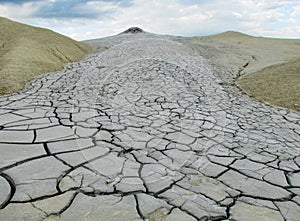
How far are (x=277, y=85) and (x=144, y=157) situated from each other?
4.62m

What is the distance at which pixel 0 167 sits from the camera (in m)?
2.05

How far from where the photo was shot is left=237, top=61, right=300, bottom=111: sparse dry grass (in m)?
4.85

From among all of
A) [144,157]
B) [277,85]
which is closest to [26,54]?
[144,157]

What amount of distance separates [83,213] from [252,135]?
2299 mm

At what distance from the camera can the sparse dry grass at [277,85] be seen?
191 inches

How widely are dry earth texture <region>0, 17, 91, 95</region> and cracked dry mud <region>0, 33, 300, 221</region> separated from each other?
2.58 ft

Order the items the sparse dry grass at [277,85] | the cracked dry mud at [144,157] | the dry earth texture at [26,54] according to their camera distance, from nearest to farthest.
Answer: the cracked dry mud at [144,157], the sparse dry grass at [277,85], the dry earth texture at [26,54]

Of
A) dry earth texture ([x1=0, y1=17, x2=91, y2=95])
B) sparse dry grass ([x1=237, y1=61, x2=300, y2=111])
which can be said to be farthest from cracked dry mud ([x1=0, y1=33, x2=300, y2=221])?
dry earth texture ([x1=0, y1=17, x2=91, y2=95])

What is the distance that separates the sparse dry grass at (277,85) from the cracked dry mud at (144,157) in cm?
52

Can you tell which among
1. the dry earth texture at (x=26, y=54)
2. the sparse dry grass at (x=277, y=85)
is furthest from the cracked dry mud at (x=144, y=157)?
the dry earth texture at (x=26, y=54)

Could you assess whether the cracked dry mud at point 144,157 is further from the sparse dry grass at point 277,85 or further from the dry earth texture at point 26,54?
the dry earth texture at point 26,54

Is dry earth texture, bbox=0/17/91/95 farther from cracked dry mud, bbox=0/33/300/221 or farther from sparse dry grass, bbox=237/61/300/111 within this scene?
sparse dry grass, bbox=237/61/300/111

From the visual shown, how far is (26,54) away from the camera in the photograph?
700cm

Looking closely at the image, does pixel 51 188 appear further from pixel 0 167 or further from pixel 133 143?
pixel 133 143
